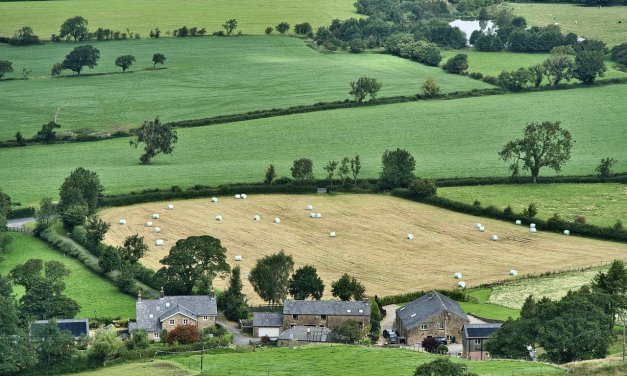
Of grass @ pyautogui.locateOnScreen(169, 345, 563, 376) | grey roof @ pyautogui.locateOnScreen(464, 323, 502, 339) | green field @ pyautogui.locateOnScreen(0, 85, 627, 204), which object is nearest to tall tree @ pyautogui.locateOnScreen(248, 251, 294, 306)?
grass @ pyautogui.locateOnScreen(169, 345, 563, 376)

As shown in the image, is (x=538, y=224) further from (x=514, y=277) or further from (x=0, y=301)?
(x=0, y=301)

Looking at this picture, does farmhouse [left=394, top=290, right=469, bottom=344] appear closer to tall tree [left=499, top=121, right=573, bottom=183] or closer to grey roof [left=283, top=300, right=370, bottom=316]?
grey roof [left=283, top=300, right=370, bottom=316]

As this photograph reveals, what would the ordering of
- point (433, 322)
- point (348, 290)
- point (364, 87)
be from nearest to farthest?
point (433, 322) → point (348, 290) → point (364, 87)

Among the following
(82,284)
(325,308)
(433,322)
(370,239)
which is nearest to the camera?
(433,322)

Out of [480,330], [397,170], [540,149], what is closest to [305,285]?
[480,330]

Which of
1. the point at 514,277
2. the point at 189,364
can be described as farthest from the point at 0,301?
the point at 514,277

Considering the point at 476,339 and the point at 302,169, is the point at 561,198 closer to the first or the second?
the point at 302,169
